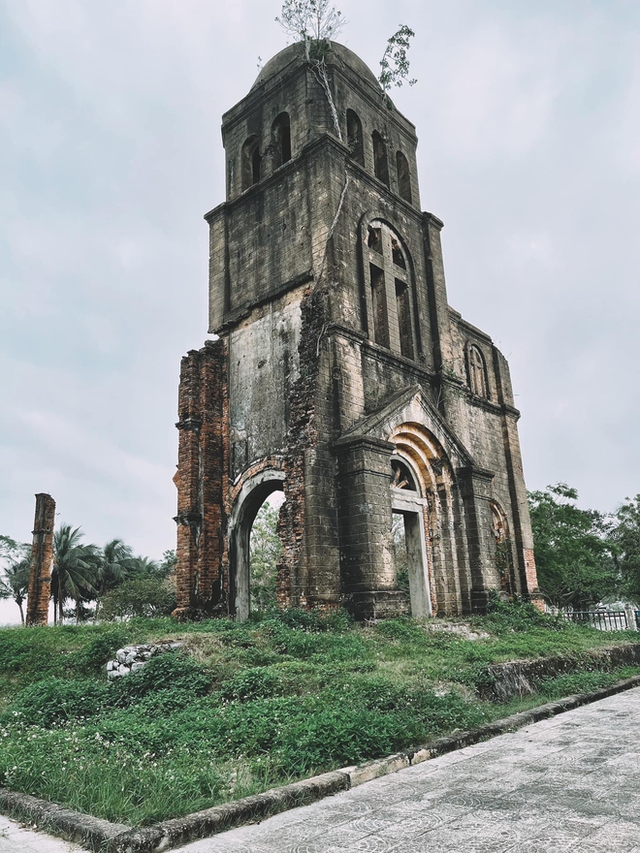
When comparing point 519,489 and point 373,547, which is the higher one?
point 519,489

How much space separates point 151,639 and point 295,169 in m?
11.6

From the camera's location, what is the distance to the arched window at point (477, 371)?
67.1 feet

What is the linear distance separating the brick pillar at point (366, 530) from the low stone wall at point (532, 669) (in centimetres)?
322

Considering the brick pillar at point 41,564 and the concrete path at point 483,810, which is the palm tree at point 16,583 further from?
the concrete path at point 483,810

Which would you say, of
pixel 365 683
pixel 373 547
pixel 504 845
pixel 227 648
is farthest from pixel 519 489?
pixel 504 845

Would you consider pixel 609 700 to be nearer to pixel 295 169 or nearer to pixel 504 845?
pixel 504 845

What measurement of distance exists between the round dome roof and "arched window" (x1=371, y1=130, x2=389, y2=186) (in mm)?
1589

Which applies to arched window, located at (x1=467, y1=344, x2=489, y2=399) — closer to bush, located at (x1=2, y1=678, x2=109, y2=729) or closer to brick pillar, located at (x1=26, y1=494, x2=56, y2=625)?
brick pillar, located at (x1=26, y1=494, x2=56, y2=625)

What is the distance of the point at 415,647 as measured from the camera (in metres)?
9.80

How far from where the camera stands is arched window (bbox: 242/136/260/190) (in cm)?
1792

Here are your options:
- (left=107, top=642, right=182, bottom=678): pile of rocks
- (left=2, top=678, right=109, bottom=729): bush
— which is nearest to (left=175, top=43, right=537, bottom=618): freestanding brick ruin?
(left=107, top=642, right=182, bottom=678): pile of rocks

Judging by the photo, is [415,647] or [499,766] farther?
[415,647]

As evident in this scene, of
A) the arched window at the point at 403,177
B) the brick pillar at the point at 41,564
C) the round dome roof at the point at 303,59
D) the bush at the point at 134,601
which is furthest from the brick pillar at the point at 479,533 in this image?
the bush at the point at 134,601

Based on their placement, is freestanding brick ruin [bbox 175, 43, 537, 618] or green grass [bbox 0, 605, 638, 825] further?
freestanding brick ruin [bbox 175, 43, 537, 618]
